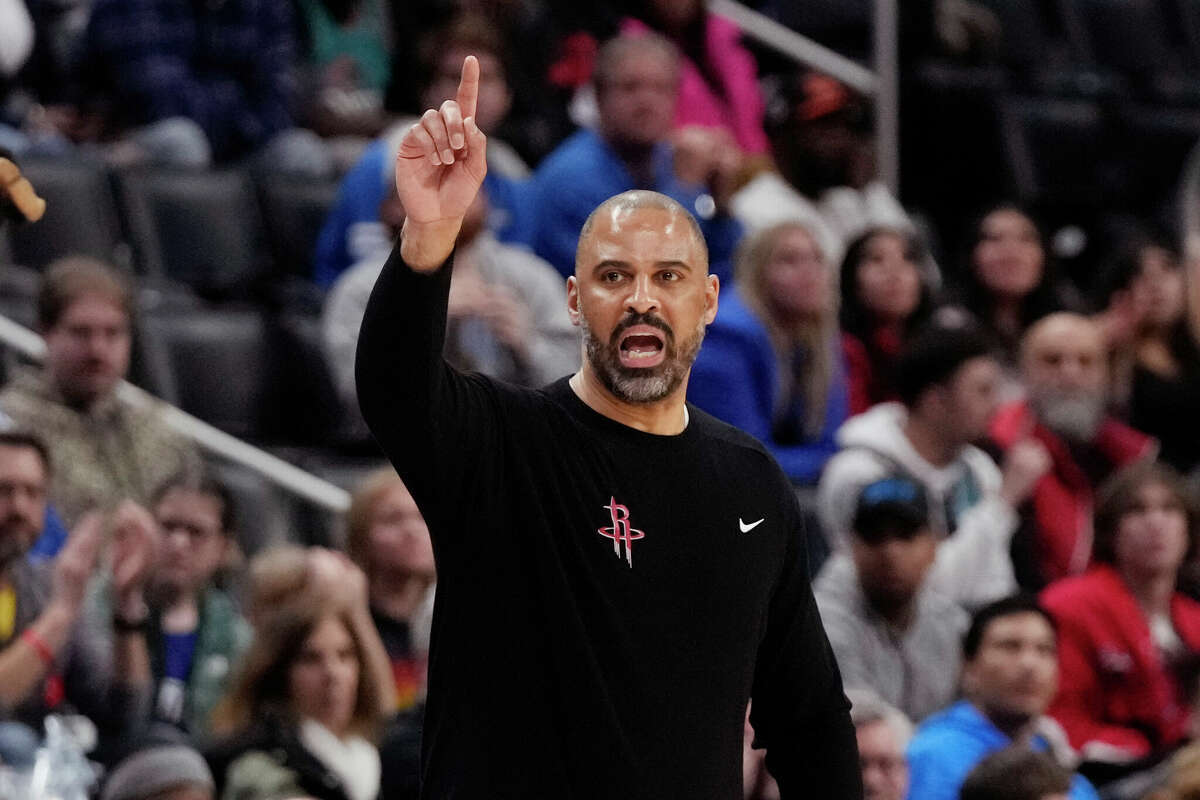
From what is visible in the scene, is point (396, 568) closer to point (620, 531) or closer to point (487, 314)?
point (487, 314)

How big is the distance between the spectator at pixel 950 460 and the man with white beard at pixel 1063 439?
132mm

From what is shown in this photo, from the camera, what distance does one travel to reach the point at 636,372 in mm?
2391

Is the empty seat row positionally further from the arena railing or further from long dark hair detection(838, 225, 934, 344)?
the arena railing

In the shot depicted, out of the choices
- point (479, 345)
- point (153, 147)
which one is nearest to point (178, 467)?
point (479, 345)

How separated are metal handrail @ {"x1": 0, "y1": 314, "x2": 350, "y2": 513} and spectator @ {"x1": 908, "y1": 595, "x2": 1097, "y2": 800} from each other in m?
1.43

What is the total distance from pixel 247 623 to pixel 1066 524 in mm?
2084

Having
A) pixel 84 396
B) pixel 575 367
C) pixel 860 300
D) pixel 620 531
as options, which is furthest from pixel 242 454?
pixel 620 531

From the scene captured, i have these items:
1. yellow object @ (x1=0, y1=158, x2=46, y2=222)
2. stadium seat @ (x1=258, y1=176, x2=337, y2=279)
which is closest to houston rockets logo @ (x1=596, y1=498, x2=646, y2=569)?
yellow object @ (x1=0, y1=158, x2=46, y2=222)

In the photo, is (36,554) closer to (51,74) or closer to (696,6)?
(51,74)

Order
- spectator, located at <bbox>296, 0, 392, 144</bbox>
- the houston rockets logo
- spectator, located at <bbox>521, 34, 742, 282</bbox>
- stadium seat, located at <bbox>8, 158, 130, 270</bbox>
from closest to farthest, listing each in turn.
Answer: the houston rockets logo, stadium seat, located at <bbox>8, 158, 130, 270</bbox>, spectator, located at <bbox>521, 34, 742, 282</bbox>, spectator, located at <bbox>296, 0, 392, 144</bbox>

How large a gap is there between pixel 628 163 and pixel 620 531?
342 centimetres

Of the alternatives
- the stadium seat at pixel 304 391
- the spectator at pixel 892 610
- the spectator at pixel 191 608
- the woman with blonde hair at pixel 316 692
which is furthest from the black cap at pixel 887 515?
the stadium seat at pixel 304 391

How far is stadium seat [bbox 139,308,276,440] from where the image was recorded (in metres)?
5.17

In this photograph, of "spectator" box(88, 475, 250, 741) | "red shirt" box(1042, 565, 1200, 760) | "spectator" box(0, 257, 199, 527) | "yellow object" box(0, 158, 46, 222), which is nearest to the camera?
"yellow object" box(0, 158, 46, 222)
